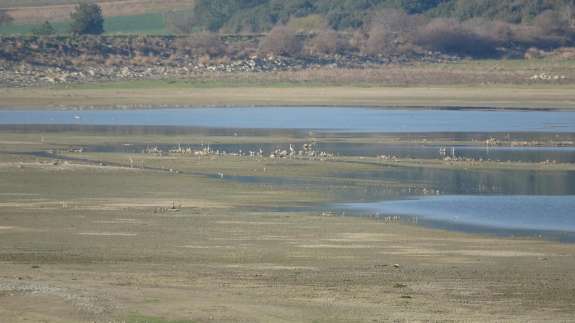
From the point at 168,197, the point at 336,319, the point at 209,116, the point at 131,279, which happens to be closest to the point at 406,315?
the point at 336,319

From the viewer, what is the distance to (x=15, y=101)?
57156mm

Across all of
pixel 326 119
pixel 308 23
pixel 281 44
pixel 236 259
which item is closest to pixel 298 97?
pixel 326 119

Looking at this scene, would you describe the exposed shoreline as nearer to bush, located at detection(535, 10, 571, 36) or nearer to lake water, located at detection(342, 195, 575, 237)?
bush, located at detection(535, 10, 571, 36)

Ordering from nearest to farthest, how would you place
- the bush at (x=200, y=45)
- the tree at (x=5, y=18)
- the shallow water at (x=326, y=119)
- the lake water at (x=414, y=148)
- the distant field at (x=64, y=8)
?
the lake water at (x=414, y=148) < the shallow water at (x=326, y=119) < the bush at (x=200, y=45) < the tree at (x=5, y=18) < the distant field at (x=64, y=8)

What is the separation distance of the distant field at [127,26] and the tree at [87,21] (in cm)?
374

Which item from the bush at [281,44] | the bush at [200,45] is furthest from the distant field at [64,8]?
the bush at [281,44]

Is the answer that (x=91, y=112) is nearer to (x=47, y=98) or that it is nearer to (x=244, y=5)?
(x=47, y=98)

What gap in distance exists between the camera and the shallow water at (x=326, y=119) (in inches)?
1822

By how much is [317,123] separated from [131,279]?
104 ft

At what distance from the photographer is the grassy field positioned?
14.9 meters

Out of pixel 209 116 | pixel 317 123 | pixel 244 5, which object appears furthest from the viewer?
pixel 244 5

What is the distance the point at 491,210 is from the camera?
25.8 m

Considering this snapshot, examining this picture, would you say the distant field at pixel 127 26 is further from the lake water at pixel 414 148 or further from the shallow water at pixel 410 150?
the shallow water at pixel 410 150

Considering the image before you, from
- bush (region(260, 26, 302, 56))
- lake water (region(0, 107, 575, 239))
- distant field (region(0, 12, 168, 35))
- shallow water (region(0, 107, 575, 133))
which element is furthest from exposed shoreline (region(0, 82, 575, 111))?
distant field (region(0, 12, 168, 35))
